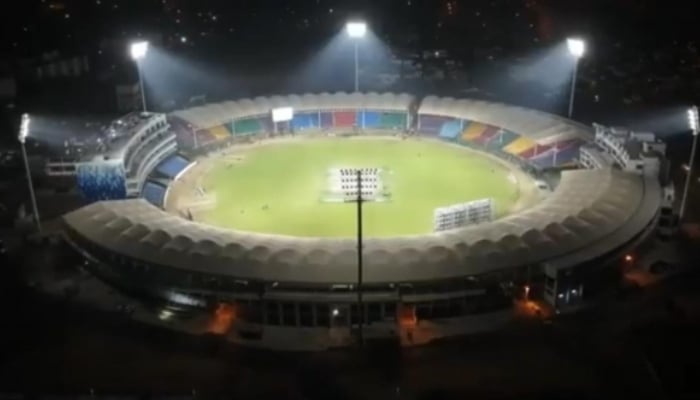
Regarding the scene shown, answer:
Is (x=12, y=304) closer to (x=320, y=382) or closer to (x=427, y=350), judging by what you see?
(x=320, y=382)

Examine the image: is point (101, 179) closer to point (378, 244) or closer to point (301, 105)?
point (378, 244)

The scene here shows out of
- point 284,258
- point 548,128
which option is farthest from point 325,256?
point 548,128

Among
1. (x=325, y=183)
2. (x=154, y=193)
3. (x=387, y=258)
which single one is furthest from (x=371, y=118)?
(x=387, y=258)

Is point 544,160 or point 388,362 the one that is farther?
point 544,160

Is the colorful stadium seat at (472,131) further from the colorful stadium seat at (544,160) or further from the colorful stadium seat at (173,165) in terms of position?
the colorful stadium seat at (173,165)

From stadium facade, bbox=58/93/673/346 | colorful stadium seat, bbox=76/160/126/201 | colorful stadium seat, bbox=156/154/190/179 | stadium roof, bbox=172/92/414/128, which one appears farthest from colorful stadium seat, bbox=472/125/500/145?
colorful stadium seat, bbox=76/160/126/201

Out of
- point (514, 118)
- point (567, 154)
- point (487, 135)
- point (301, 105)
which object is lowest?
point (567, 154)

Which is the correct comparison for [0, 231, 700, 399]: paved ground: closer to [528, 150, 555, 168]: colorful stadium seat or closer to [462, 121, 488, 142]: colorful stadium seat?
[528, 150, 555, 168]: colorful stadium seat
